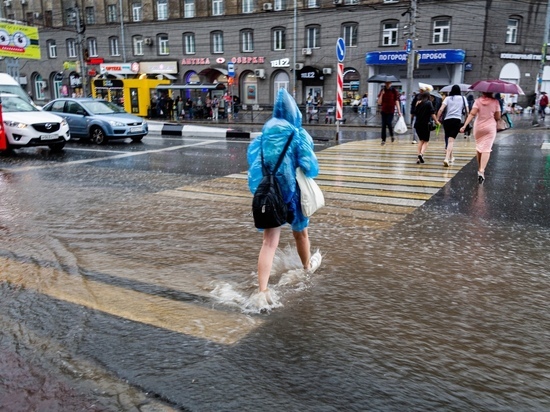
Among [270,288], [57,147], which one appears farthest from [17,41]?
[270,288]

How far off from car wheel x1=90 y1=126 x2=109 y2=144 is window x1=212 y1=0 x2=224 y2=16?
27672 mm

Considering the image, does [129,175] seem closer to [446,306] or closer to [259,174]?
[259,174]

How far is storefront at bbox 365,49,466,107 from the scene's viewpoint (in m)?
32.8

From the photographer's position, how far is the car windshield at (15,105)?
14.6m

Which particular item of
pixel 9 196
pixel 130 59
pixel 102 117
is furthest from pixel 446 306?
pixel 130 59

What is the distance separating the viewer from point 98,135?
661 inches

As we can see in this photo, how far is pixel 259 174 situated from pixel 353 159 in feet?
28.2

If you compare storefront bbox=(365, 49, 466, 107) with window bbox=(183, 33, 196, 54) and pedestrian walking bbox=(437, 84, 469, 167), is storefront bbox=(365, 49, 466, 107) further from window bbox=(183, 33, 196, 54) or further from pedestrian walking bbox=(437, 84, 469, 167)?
pedestrian walking bbox=(437, 84, 469, 167)

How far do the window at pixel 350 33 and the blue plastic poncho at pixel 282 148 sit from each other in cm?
3488

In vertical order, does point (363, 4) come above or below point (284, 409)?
above

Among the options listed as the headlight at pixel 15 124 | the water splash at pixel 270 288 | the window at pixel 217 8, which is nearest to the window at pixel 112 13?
the window at pixel 217 8

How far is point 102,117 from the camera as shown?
16719 millimetres

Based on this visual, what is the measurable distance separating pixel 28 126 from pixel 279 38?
2870cm

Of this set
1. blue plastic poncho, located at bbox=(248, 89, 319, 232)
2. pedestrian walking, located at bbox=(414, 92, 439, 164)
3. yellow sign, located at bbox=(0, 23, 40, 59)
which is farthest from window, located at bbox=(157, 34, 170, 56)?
blue plastic poncho, located at bbox=(248, 89, 319, 232)
